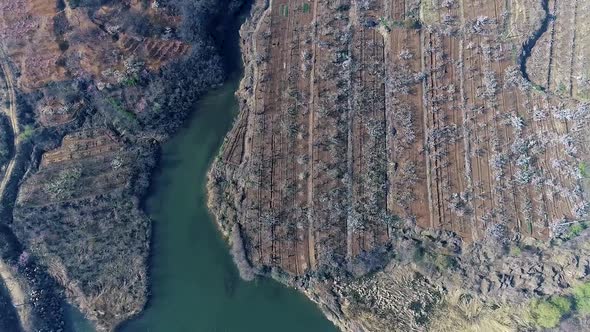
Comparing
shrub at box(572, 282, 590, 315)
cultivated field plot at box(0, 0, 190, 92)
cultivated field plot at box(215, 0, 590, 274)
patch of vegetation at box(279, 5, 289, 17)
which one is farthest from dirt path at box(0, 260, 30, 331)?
shrub at box(572, 282, 590, 315)

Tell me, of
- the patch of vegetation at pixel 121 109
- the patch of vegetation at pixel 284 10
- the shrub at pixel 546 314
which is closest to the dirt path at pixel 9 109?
the patch of vegetation at pixel 121 109

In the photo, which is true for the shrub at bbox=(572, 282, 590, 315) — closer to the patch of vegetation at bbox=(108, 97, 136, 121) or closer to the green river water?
the green river water

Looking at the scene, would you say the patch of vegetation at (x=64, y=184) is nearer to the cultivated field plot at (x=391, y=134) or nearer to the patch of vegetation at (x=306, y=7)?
the cultivated field plot at (x=391, y=134)

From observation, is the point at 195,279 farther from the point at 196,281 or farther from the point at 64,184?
the point at 64,184

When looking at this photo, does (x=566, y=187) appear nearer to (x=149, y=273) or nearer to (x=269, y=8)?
(x=269, y=8)

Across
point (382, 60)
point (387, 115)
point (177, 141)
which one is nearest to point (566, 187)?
point (387, 115)
